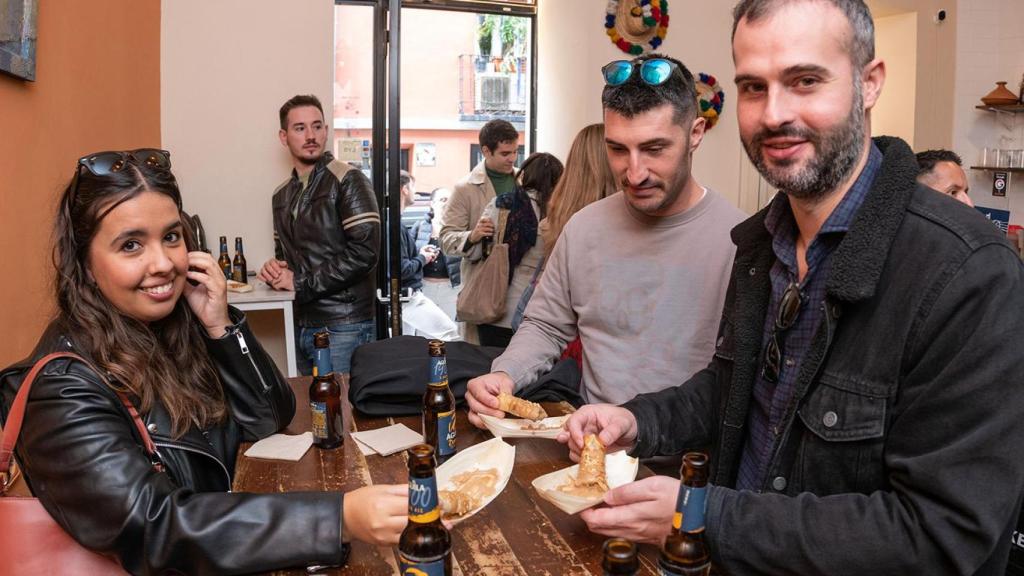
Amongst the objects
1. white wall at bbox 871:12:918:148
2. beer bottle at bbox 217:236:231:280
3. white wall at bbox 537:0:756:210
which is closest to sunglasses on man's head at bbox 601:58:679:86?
beer bottle at bbox 217:236:231:280

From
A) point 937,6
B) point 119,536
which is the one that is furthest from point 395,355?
point 937,6

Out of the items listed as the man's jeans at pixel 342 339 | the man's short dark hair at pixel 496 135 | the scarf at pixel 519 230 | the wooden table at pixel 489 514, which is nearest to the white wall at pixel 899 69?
the man's short dark hair at pixel 496 135

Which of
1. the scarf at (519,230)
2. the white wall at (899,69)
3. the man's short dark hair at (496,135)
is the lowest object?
the scarf at (519,230)

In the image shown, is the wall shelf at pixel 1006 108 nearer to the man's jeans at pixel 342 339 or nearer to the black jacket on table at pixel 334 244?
the black jacket on table at pixel 334 244

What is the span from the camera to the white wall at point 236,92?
4.89 meters

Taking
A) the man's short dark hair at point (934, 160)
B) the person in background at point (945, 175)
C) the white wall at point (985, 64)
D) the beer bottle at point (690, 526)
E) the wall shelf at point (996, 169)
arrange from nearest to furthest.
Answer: the beer bottle at point (690, 526)
the person in background at point (945, 175)
the man's short dark hair at point (934, 160)
the wall shelf at point (996, 169)
the white wall at point (985, 64)

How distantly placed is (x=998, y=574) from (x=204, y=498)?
51.6 inches

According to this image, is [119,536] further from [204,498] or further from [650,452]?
[650,452]

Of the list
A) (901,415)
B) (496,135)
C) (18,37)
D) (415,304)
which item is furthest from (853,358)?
(415,304)

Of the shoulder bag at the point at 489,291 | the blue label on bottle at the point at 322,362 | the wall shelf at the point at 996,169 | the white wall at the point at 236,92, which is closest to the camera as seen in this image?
the blue label on bottle at the point at 322,362

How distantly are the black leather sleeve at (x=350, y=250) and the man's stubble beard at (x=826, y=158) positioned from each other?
9.87 ft

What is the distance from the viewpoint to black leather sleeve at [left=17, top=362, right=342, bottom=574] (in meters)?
1.30

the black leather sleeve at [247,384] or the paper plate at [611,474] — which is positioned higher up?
the black leather sleeve at [247,384]

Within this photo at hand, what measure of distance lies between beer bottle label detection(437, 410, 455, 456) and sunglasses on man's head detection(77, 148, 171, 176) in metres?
0.80
